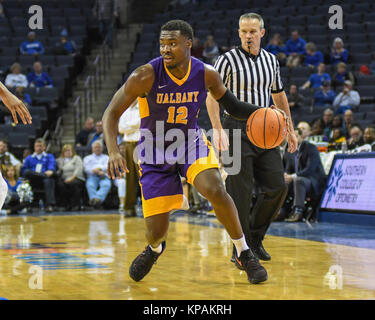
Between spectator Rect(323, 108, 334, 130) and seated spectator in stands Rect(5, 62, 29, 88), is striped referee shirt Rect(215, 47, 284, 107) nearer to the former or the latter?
spectator Rect(323, 108, 334, 130)

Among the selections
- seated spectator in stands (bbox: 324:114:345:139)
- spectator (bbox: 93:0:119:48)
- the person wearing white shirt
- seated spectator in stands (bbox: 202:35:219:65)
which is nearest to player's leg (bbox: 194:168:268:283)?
the person wearing white shirt

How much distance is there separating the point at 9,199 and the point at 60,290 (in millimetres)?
7323

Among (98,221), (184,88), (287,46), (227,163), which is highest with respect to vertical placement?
(287,46)

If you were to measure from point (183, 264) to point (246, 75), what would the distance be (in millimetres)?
1475

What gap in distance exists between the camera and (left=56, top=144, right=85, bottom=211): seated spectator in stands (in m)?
11.6

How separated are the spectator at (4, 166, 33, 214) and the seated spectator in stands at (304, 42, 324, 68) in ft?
21.5

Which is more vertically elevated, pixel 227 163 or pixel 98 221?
pixel 227 163

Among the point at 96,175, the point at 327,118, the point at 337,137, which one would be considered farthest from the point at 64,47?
the point at 337,137

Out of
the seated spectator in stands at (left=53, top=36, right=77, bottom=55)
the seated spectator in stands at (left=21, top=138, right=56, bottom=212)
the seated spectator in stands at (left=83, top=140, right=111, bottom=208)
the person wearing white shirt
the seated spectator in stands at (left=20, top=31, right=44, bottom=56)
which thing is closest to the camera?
the person wearing white shirt

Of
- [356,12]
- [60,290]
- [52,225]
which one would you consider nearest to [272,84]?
[60,290]

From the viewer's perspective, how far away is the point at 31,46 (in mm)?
15234

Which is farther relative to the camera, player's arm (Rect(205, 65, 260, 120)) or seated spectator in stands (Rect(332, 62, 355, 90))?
seated spectator in stands (Rect(332, 62, 355, 90))
